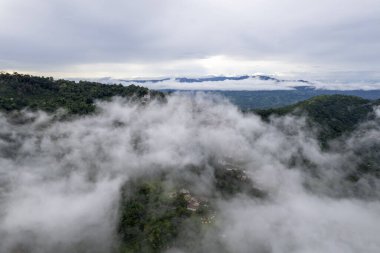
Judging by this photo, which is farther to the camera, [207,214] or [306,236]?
[306,236]

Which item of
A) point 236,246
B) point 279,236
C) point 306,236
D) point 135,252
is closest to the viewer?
point 135,252

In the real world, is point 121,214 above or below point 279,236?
above

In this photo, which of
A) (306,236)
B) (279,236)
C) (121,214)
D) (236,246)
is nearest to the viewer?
(236,246)

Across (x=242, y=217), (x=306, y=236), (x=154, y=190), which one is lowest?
(x=306, y=236)

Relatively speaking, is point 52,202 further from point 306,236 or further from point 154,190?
point 306,236

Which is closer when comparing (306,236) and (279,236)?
(279,236)

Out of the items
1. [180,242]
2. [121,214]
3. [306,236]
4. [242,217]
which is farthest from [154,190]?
[306,236]

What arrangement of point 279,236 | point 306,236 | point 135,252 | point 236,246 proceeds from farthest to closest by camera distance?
point 306,236, point 279,236, point 236,246, point 135,252

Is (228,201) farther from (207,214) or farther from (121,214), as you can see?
(121,214)

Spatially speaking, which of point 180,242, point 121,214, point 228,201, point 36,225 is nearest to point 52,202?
point 36,225
